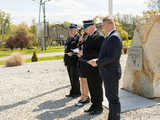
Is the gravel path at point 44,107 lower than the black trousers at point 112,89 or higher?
lower

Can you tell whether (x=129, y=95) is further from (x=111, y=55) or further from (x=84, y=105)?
(x=111, y=55)

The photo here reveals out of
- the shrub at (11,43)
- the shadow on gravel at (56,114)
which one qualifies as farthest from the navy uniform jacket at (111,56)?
the shrub at (11,43)

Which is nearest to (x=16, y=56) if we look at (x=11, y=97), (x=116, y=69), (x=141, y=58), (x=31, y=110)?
(x=11, y=97)

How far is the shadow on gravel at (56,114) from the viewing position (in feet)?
12.9

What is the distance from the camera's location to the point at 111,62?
9.95 feet

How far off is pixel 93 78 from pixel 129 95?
1.72m

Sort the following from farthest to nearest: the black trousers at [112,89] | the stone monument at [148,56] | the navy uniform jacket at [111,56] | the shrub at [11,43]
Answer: the shrub at [11,43], the stone monument at [148,56], the black trousers at [112,89], the navy uniform jacket at [111,56]

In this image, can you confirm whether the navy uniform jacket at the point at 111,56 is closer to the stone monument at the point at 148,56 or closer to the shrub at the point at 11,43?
the stone monument at the point at 148,56

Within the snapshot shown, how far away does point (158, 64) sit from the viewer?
15.4 feet

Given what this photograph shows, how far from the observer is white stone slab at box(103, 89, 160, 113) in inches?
166

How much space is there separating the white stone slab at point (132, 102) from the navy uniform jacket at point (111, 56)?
53.5 inches

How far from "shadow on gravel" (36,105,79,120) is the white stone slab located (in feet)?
2.86

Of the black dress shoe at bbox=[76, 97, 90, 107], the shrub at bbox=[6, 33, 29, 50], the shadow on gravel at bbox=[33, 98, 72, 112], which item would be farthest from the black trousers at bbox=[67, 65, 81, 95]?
the shrub at bbox=[6, 33, 29, 50]

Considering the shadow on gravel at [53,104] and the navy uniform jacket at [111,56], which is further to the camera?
the shadow on gravel at [53,104]
